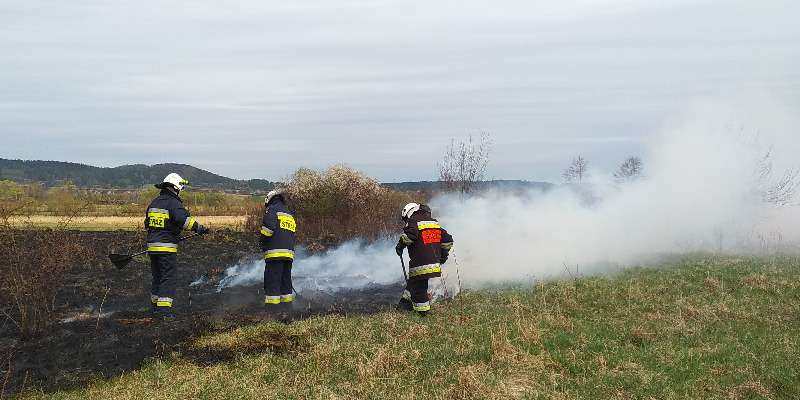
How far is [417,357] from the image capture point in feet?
23.1

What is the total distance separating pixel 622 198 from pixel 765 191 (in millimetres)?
5264

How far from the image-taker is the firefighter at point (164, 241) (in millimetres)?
9906

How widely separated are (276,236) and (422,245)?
8.68 ft

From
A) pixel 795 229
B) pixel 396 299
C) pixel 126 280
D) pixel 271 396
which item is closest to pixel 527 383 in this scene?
pixel 271 396

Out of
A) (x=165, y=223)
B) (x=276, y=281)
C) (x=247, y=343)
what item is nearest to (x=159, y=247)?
(x=165, y=223)

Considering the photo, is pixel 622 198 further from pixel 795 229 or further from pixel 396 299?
pixel 396 299

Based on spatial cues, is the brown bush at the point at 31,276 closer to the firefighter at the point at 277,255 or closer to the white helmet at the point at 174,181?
the white helmet at the point at 174,181

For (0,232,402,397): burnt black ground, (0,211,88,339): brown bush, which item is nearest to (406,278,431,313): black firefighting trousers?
(0,232,402,397): burnt black ground

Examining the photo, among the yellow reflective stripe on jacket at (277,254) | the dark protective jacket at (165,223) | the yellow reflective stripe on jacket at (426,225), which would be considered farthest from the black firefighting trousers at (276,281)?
the yellow reflective stripe on jacket at (426,225)

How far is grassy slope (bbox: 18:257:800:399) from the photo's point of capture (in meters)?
6.10

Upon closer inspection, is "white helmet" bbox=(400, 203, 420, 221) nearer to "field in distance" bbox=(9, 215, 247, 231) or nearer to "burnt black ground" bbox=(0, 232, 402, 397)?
"burnt black ground" bbox=(0, 232, 402, 397)

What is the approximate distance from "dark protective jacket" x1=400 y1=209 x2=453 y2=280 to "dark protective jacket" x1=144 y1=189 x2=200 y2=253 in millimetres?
3722

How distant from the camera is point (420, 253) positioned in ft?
33.4

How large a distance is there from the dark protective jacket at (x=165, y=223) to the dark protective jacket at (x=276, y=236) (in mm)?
1200
